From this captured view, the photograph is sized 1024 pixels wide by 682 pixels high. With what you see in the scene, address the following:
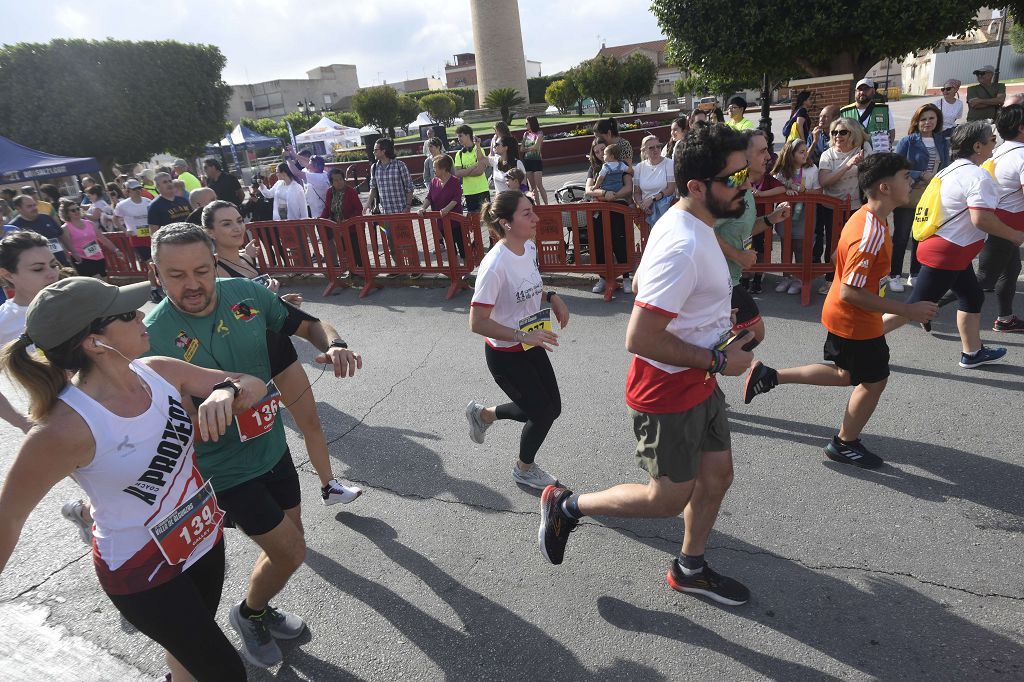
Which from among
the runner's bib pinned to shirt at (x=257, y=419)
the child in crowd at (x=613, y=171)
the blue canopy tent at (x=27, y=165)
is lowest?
the runner's bib pinned to shirt at (x=257, y=419)

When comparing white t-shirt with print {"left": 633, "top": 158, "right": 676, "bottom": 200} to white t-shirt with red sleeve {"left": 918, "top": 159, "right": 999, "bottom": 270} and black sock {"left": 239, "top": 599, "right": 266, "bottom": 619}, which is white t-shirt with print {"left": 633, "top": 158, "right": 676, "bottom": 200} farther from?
black sock {"left": 239, "top": 599, "right": 266, "bottom": 619}

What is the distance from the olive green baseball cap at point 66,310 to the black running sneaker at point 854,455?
3.82 meters

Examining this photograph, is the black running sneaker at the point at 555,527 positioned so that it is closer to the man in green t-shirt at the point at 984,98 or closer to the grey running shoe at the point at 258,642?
the grey running shoe at the point at 258,642

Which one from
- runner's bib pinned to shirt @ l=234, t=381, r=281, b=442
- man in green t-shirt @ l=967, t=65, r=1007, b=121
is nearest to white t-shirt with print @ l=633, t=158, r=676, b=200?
runner's bib pinned to shirt @ l=234, t=381, r=281, b=442

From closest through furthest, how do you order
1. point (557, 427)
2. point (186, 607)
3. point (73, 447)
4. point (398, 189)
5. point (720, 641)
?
point (73, 447), point (186, 607), point (720, 641), point (557, 427), point (398, 189)

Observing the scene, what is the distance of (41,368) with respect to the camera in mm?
1817

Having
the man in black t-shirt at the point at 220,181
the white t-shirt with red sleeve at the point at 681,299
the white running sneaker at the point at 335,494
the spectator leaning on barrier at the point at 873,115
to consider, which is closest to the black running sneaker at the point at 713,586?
the white t-shirt with red sleeve at the point at 681,299

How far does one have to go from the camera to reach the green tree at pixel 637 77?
43.1 m

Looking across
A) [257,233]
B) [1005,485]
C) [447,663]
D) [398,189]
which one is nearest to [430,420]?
[447,663]

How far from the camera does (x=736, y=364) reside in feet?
8.16

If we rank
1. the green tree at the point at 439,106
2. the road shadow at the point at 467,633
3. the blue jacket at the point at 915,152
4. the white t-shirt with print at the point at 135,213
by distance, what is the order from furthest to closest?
the green tree at the point at 439,106 → the white t-shirt with print at the point at 135,213 → the blue jacket at the point at 915,152 → the road shadow at the point at 467,633

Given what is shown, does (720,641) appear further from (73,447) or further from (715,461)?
(73,447)

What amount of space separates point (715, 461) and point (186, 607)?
2112 millimetres

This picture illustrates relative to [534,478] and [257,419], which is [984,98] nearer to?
[534,478]
